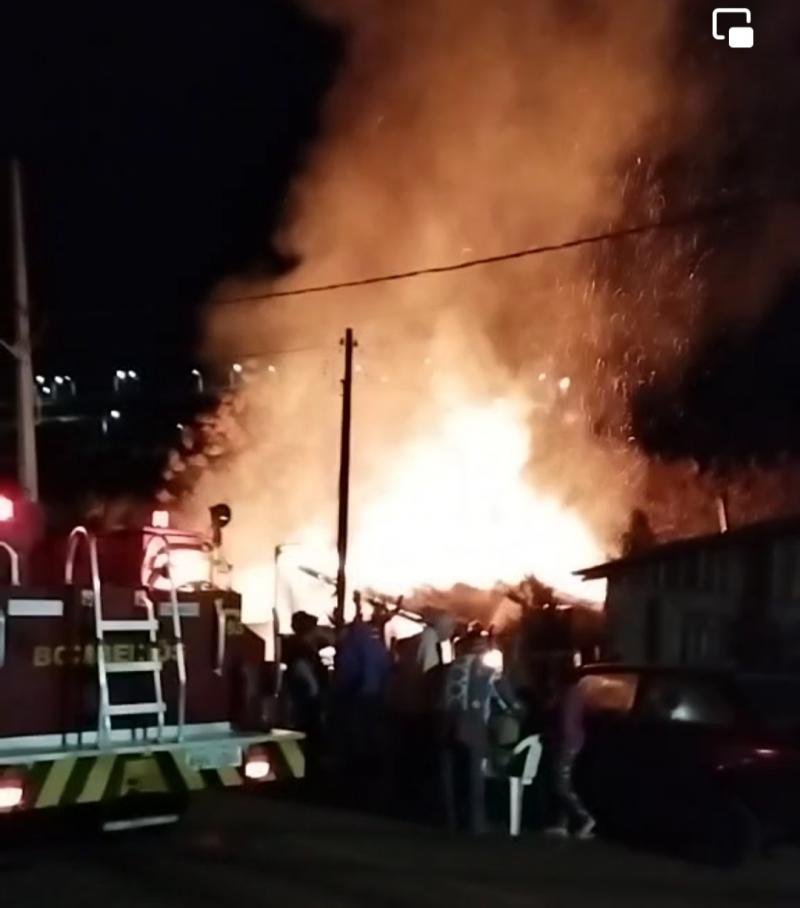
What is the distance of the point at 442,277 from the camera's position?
32.2 meters

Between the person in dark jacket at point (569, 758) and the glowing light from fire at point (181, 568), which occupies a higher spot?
the glowing light from fire at point (181, 568)

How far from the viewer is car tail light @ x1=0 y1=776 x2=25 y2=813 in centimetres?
873

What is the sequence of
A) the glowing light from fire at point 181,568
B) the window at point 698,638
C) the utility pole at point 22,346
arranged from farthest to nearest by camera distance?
the window at point 698,638 → the utility pole at point 22,346 → the glowing light from fire at point 181,568

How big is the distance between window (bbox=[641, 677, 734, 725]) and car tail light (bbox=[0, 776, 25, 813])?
4.66m

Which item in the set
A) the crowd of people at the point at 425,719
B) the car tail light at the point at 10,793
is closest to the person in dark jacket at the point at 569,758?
the crowd of people at the point at 425,719

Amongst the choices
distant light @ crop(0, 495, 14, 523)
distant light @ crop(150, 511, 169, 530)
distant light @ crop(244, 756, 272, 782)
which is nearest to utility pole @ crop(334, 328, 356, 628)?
distant light @ crop(150, 511, 169, 530)

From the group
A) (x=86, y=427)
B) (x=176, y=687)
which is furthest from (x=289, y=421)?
(x=176, y=687)

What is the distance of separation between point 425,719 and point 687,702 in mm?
2503

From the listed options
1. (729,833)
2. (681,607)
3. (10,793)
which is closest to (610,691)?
(729,833)

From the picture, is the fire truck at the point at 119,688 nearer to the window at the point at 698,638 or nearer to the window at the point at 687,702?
the window at the point at 687,702

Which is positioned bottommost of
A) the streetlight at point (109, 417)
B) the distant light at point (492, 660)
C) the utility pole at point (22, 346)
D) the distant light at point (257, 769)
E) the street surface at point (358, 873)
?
the street surface at point (358, 873)

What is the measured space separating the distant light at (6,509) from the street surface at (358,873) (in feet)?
6.93

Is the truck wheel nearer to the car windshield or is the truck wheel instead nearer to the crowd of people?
the car windshield

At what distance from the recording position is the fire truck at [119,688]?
9070 mm
